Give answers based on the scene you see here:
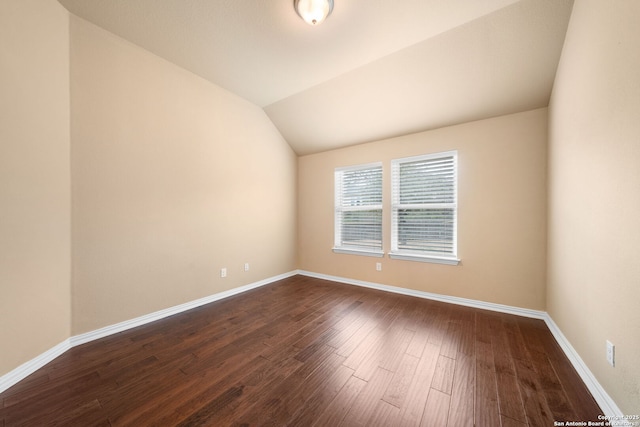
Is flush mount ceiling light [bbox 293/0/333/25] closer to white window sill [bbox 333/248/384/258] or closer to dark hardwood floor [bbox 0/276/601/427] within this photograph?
dark hardwood floor [bbox 0/276/601/427]

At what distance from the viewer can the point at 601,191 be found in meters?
1.37

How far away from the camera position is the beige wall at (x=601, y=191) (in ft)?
3.61

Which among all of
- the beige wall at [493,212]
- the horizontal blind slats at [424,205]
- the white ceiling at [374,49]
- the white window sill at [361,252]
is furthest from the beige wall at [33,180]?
the horizontal blind slats at [424,205]

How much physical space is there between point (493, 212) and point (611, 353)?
173 centimetres

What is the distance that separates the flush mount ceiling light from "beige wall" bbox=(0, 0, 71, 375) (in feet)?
6.71

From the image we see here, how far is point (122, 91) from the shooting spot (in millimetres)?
2242

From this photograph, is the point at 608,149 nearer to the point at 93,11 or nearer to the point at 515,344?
the point at 515,344

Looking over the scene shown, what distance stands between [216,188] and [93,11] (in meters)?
1.91

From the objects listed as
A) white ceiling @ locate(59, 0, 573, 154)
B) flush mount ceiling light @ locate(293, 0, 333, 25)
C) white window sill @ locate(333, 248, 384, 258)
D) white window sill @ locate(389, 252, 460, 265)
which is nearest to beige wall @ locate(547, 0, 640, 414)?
white ceiling @ locate(59, 0, 573, 154)

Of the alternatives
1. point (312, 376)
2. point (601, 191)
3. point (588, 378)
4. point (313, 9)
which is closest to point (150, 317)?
point (312, 376)

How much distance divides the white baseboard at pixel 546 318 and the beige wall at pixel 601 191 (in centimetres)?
6

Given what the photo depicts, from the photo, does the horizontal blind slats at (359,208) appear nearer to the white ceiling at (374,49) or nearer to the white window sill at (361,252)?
the white window sill at (361,252)

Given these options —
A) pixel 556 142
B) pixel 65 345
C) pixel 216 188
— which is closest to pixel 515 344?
pixel 556 142

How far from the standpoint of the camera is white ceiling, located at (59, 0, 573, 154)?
6.12ft
